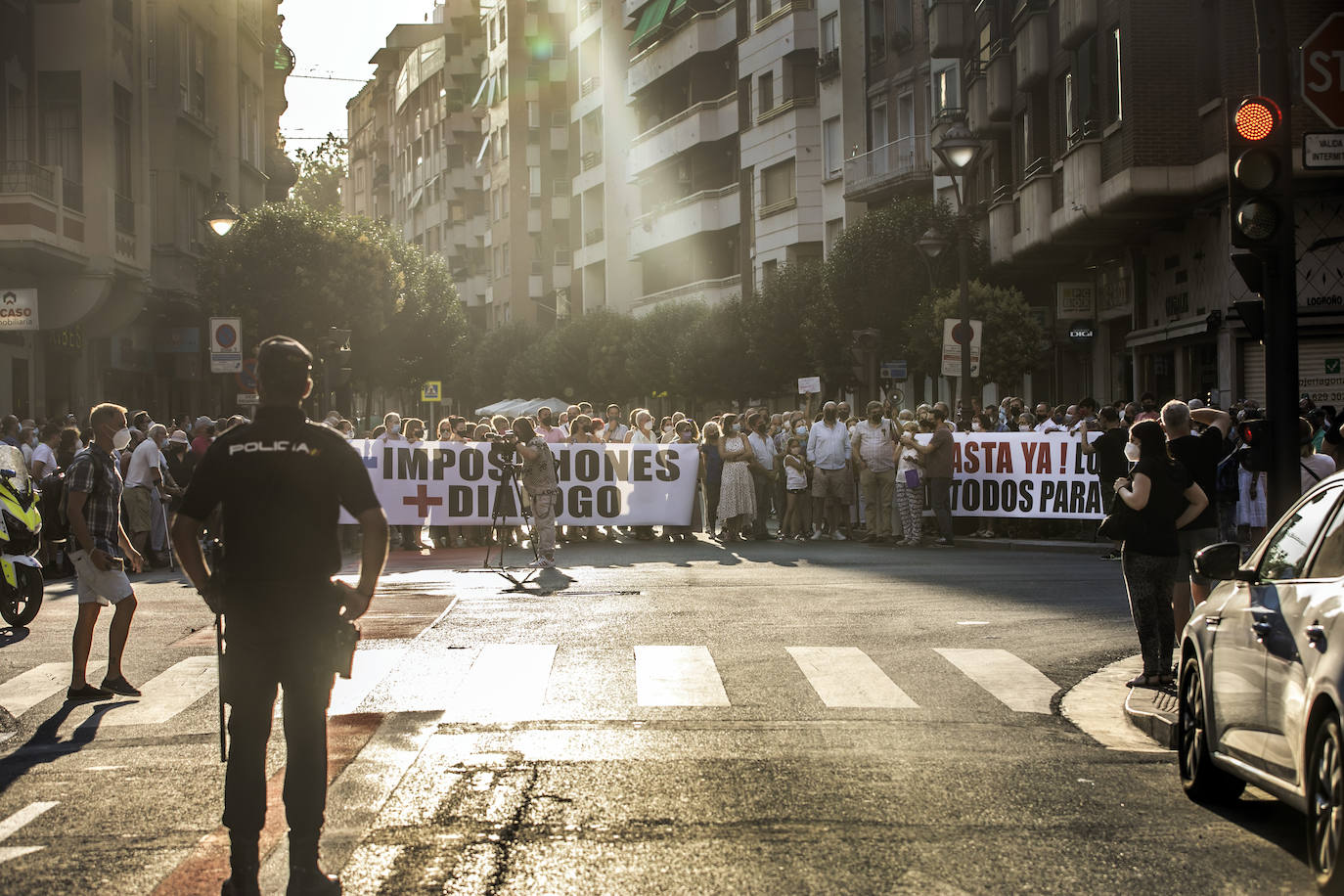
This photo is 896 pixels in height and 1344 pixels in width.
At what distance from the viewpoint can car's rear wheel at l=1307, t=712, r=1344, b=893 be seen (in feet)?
18.2

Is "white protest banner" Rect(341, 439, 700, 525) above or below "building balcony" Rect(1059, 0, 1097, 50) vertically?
below

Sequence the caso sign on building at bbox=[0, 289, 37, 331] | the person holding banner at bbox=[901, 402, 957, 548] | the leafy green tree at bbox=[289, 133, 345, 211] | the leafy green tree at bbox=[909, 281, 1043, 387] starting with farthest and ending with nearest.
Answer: the leafy green tree at bbox=[289, 133, 345, 211]
the leafy green tree at bbox=[909, 281, 1043, 387]
the caso sign on building at bbox=[0, 289, 37, 331]
the person holding banner at bbox=[901, 402, 957, 548]

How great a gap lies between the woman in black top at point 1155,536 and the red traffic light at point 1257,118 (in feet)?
6.12

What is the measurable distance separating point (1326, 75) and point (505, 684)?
274 inches

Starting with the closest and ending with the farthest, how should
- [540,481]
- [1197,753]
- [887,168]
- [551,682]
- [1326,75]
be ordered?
[1197,753] → [551,682] → [1326,75] → [540,481] → [887,168]

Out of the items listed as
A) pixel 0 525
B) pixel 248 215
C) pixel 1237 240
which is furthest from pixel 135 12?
pixel 1237 240

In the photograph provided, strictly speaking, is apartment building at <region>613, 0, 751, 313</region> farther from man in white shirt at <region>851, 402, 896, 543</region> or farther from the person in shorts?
the person in shorts

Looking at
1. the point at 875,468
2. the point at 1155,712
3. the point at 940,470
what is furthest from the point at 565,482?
the point at 1155,712

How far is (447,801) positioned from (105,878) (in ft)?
5.22

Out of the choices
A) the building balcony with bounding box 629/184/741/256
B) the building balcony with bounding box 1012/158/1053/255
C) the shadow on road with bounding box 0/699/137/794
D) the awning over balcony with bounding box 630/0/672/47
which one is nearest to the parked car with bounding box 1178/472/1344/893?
the shadow on road with bounding box 0/699/137/794

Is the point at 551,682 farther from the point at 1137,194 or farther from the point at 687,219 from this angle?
the point at 687,219

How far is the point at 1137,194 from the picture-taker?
28281mm

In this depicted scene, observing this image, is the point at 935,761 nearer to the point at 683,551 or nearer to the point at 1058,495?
the point at 683,551

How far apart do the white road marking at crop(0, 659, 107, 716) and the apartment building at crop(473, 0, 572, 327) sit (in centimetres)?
7365
